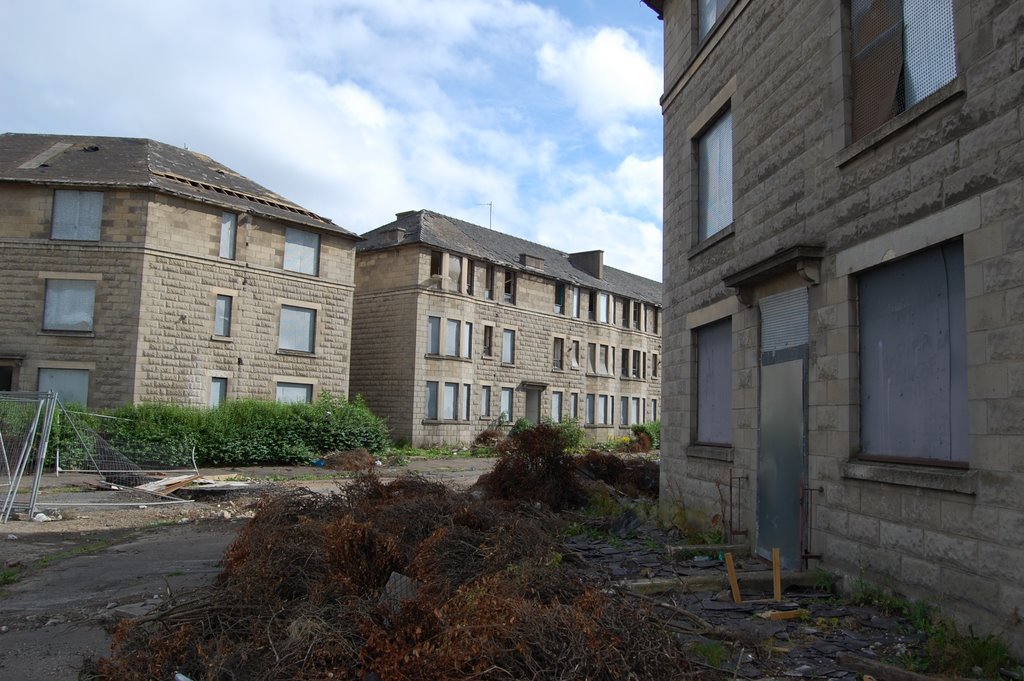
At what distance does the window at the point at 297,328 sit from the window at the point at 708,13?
65.8 feet

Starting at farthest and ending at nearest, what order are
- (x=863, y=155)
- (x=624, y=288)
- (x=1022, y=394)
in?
(x=624, y=288) < (x=863, y=155) < (x=1022, y=394)

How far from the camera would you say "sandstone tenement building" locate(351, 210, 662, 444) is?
33.2 metres

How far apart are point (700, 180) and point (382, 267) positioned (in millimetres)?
24121

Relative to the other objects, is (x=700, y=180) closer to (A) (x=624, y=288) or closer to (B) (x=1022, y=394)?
(B) (x=1022, y=394)

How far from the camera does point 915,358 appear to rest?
6535mm

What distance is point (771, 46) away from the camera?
9.31m

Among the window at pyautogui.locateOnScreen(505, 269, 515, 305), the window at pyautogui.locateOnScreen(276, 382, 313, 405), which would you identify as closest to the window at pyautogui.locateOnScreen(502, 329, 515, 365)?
the window at pyautogui.locateOnScreen(505, 269, 515, 305)

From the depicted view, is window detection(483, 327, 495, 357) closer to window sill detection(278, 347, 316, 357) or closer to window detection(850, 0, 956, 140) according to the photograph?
window sill detection(278, 347, 316, 357)

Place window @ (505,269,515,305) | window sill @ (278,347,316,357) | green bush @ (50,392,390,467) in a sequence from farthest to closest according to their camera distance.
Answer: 1. window @ (505,269,515,305)
2. window sill @ (278,347,316,357)
3. green bush @ (50,392,390,467)

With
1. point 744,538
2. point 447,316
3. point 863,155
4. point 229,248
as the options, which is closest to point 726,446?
point 744,538

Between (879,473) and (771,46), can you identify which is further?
(771,46)

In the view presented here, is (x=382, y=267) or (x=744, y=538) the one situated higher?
(x=382, y=267)

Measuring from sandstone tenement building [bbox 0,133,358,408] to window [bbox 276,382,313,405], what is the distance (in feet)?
0.24

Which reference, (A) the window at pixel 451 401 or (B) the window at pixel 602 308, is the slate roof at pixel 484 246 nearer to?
(B) the window at pixel 602 308
